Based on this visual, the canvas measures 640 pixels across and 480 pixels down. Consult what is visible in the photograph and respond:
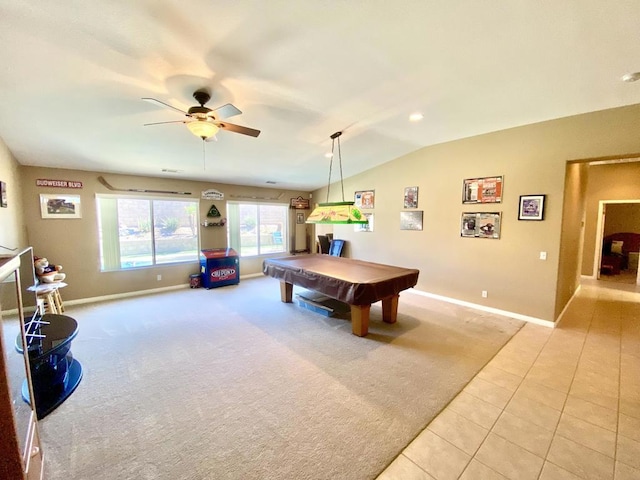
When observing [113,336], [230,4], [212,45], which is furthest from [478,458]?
[113,336]

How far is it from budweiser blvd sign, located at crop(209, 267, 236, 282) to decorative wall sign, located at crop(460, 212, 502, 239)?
5020mm

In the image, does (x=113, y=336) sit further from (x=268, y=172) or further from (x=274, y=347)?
(x=268, y=172)

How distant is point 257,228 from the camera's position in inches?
295

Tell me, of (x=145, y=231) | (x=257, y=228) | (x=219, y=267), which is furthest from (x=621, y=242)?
(x=145, y=231)

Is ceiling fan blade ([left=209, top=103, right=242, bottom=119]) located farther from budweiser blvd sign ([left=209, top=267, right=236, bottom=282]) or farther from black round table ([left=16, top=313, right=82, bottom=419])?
budweiser blvd sign ([left=209, top=267, right=236, bottom=282])

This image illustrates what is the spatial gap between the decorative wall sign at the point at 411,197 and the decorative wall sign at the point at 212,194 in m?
4.41

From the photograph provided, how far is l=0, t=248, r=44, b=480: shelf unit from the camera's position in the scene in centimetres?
110

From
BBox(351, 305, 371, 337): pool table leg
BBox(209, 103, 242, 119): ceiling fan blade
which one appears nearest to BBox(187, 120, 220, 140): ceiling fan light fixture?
BBox(209, 103, 242, 119): ceiling fan blade

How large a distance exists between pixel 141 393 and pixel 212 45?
3148mm

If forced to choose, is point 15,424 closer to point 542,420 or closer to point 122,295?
point 542,420

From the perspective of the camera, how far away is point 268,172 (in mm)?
5980

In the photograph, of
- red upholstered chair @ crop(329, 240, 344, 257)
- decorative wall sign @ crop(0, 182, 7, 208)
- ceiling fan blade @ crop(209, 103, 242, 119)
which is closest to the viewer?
ceiling fan blade @ crop(209, 103, 242, 119)

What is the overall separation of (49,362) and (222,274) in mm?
3811

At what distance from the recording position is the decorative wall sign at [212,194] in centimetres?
634
